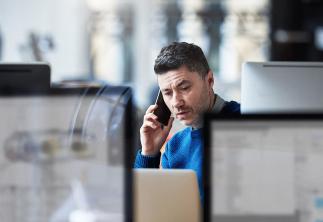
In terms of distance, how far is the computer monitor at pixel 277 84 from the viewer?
1502mm

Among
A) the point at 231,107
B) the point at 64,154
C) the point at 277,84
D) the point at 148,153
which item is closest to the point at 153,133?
the point at 148,153

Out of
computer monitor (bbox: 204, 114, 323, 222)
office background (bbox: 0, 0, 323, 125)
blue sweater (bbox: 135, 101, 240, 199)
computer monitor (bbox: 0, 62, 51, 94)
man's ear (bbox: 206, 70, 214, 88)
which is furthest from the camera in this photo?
office background (bbox: 0, 0, 323, 125)

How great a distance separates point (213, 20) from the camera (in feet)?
21.6

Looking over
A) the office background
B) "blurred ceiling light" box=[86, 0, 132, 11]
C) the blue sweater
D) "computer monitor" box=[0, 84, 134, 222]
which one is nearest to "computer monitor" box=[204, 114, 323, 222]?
"computer monitor" box=[0, 84, 134, 222]

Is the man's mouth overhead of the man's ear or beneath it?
beneath

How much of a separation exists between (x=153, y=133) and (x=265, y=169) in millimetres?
499

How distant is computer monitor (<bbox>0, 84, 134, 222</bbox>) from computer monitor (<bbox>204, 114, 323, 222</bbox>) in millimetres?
155

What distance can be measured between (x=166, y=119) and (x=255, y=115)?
504mm

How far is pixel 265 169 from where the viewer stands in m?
1.06

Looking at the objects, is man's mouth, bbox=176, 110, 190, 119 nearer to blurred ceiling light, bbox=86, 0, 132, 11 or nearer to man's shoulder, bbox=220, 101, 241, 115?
man's shoulder, bbox=220, 101, 241, 115

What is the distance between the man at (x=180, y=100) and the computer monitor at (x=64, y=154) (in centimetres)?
42

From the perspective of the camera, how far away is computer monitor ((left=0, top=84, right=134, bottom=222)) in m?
1.04

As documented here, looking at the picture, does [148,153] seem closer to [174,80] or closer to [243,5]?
[174,80]

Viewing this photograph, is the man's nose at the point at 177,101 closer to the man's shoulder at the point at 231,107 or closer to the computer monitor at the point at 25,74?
the man's shoulder at the point at 231,107
